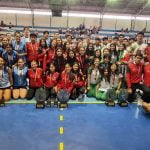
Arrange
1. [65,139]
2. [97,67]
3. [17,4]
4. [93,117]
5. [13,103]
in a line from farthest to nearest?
[17,4], [97,67], [13,103], [93,117], [65,139]

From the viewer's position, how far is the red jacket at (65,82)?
683cm

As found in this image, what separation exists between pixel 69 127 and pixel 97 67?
2437 millimetres

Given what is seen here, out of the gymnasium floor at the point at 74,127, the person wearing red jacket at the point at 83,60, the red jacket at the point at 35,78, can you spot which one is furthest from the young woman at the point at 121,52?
the red jacket at the point at 35,78

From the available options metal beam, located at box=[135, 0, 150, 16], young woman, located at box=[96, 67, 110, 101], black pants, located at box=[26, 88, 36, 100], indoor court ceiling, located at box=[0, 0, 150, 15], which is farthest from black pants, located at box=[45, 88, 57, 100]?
→ metal beam, located at box=[135, 0, 150, 16]

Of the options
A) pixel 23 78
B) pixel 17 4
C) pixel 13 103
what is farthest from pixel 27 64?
pixel 17 4

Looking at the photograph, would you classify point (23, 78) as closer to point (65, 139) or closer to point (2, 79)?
point (2, 79)

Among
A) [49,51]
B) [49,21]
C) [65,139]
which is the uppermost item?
[49,21]

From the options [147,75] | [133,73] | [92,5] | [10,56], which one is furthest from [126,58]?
[92,5]

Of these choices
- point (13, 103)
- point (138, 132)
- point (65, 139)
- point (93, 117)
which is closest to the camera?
point (65, 139)

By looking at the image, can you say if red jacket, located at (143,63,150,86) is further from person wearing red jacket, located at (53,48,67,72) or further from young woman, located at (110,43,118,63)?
person wearing red jacket, located at (53,48,67,72)

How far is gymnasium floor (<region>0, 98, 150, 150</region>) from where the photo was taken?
459cm

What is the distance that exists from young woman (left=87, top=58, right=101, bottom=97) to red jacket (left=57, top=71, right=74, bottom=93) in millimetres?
611

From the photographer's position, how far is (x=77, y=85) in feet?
23.1

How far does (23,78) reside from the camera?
6.87m
